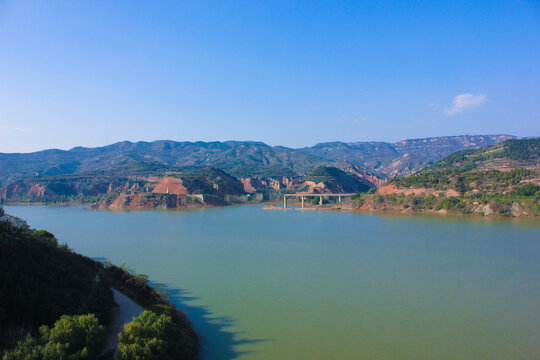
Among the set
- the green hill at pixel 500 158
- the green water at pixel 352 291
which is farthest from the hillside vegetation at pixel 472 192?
the green water at pixel 352 291

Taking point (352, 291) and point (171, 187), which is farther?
point (171, 187)

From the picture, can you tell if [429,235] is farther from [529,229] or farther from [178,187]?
[178,187]

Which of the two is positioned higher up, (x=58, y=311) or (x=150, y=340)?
(x=58, y=311)

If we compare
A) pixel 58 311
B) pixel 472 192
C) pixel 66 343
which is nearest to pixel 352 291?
pixel 58 311

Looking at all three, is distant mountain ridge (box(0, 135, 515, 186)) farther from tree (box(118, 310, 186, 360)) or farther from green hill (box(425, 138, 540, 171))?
tree (box(118, 310, 186, 360))

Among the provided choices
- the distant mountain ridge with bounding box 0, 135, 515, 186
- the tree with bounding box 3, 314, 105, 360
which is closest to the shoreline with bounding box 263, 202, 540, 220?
the tree with bounding box 3, 314, 105, 360

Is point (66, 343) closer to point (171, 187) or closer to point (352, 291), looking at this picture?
point (352, 291)
